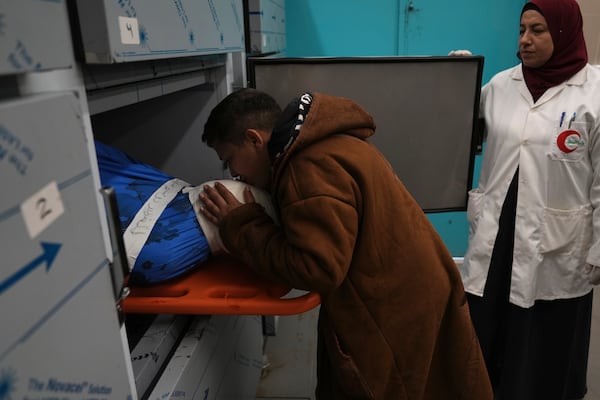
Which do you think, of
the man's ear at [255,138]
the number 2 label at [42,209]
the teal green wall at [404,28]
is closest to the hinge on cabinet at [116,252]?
the number 2 label at [42,209]

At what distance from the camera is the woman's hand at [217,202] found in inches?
40.1

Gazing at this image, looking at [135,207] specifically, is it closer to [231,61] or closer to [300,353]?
[231,61]

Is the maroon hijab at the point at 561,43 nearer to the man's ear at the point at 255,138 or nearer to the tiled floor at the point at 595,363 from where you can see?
the man's ear at the point at 255,138

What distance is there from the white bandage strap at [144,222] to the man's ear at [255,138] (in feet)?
0.75

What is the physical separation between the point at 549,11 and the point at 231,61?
1096 mm

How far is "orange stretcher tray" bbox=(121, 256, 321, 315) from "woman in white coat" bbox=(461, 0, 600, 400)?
103 centimetres

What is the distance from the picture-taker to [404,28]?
2.83 m

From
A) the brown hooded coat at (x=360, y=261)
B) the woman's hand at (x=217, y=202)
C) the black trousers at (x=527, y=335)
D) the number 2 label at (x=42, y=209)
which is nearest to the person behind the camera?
the number 2 label at (x=42, y=209)

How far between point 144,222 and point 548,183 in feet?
4.44

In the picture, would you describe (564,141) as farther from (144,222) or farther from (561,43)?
(144,222)

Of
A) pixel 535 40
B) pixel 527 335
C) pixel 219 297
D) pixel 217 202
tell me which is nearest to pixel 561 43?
pixel 535 40

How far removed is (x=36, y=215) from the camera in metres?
0.42

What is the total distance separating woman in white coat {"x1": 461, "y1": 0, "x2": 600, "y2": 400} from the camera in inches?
59.4

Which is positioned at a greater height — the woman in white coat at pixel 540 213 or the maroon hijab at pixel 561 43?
the maroon hijab at pixel 561 43
